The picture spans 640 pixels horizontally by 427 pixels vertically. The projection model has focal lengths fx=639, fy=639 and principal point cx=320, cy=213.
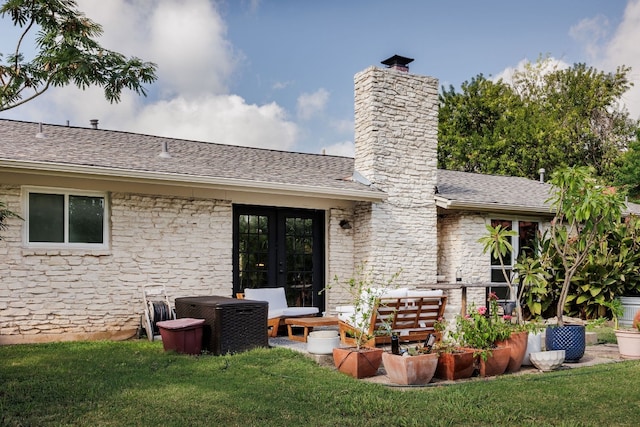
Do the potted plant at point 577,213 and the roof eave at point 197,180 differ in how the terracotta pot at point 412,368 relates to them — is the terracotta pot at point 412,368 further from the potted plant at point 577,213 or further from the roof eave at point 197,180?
the roof eave at point 197,180

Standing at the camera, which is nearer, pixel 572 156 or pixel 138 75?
pixel 138 75

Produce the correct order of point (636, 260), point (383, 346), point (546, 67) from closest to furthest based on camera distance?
point (383, 346), point (636, 260), point (546, 67)

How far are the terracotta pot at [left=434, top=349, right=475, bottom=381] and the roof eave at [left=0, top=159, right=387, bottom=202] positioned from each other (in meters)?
4.76

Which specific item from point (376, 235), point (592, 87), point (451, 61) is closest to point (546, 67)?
point (592, 87)

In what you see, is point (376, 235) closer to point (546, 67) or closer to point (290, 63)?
point (290, 63)

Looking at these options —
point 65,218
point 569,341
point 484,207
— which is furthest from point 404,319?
point 65,218

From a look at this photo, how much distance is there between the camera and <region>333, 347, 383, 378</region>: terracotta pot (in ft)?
22.9

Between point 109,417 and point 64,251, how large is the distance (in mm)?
5049

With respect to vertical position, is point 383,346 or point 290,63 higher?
point 290,63

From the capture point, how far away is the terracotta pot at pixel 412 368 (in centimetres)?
655

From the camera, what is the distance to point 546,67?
31.8 metres

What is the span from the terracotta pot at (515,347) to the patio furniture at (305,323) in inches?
104

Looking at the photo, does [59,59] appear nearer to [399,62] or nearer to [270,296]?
[270,296]

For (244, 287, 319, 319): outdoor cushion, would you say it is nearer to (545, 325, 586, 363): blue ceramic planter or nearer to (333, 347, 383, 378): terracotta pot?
(333, 347, 383, 378): terracotta pot
